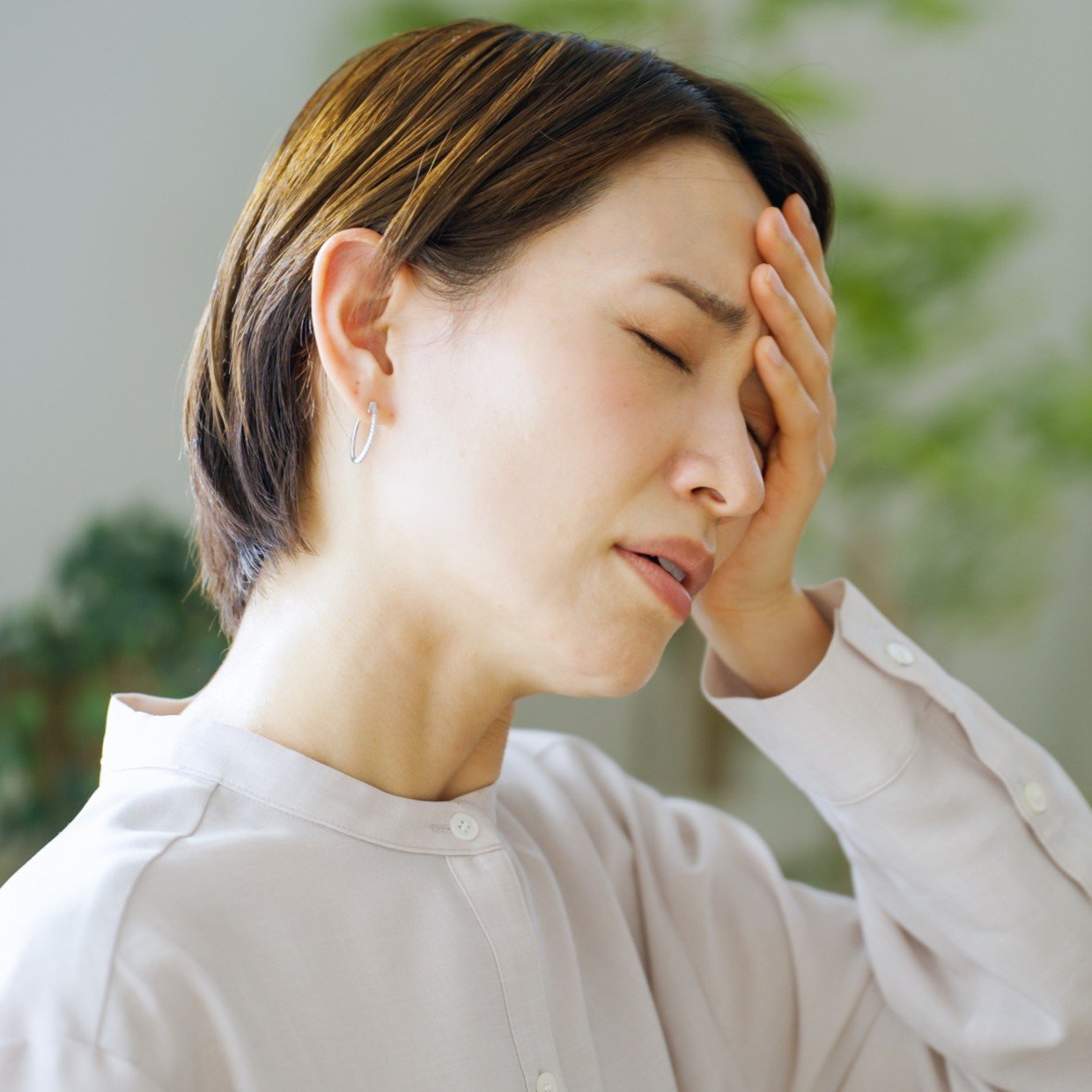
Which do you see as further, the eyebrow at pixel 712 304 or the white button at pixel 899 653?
the white button at pixel 899 653

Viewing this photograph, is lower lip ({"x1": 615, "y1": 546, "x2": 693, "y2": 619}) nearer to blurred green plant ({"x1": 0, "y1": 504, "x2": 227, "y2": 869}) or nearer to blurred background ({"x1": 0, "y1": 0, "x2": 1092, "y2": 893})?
blurred background ({"x1": 0, "y1": 0, "x2": 1092, "y2": 893})

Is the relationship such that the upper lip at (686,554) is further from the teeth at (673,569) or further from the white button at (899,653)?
the white button at (899,653)

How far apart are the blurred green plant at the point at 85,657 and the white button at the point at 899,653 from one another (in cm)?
101

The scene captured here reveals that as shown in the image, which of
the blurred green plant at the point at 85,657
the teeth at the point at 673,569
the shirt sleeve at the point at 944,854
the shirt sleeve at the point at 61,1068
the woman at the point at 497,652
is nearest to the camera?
the shirt sleeve at the point at 61,1068

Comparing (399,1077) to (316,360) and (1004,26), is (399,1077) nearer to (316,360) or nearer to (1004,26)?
(316,360)

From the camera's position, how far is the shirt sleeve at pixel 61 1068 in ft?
1.97

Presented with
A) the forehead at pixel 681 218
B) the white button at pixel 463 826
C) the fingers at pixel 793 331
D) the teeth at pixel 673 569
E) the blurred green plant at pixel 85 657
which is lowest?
the blurred green plant at pixel 85 657

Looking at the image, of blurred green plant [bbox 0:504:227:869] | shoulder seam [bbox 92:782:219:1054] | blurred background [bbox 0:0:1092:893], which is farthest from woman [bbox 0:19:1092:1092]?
blurred green plant [bbox 0:504:227:869]

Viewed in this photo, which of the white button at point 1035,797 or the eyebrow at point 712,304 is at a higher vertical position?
the eyebrow at point 712,304

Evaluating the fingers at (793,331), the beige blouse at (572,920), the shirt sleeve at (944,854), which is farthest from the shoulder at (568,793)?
the fingers at (793,331)

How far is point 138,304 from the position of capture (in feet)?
7.19

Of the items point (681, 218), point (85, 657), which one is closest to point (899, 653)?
point (681, 218)

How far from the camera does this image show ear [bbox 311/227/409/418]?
0.83 meters

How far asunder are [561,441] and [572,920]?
1.39 ft
